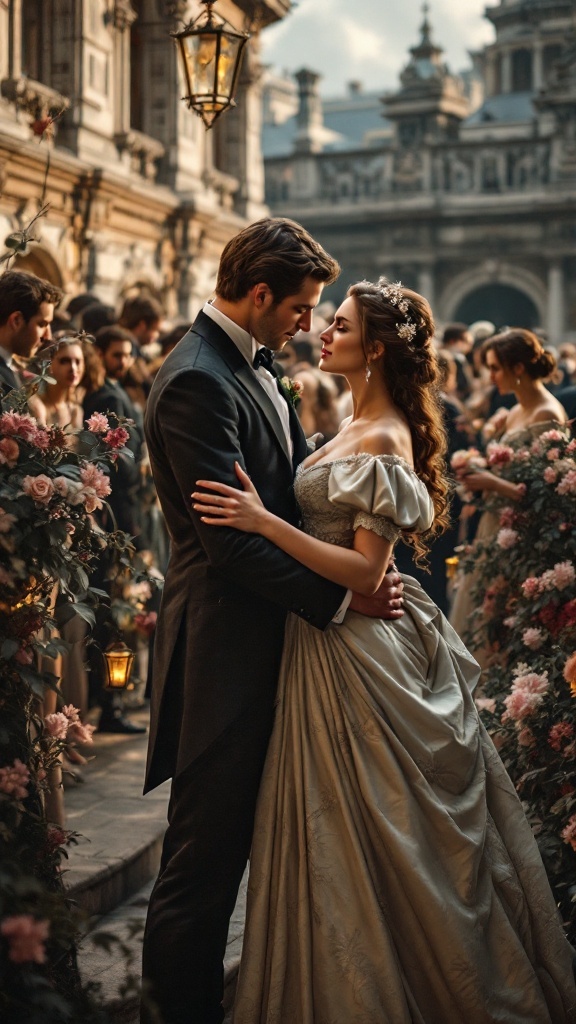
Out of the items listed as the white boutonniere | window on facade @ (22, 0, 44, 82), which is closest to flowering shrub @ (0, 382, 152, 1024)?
the white boutonniere

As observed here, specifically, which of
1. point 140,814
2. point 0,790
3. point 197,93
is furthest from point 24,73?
point 0,790

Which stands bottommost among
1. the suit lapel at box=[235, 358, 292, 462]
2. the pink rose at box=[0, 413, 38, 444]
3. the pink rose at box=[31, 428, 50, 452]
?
the pink rose at box=[31, 428, 50, 452]

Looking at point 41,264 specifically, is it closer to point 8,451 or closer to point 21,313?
point 21,313

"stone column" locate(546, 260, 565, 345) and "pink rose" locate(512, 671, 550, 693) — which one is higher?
"stone column" locate(546, 260, 565, 345)

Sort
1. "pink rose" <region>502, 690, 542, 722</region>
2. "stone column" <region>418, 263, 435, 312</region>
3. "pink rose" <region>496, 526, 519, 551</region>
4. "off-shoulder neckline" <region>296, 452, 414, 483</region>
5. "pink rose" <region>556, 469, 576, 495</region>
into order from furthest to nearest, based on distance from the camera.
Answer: "stone column" <region>418, 263, 435, 312</region> < "pink rose" <region>496, 526, 519, 551</region> < "pink rose" <region>556, 469, 576, 495</region> < "pink rose" <region>502, 690, 542, 722</region> < "off-shoulder neckline" <region>296, 452, 414, 483</region>

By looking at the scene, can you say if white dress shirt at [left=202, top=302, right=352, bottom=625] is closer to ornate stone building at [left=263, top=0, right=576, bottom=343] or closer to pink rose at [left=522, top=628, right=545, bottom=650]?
pink rose at [left=522, top=628, right=545, bottom=650]

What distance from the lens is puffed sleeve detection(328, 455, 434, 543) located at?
3080 millimetres

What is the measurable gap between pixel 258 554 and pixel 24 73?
389 inches

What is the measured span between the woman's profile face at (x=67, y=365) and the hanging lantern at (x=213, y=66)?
7.56ft

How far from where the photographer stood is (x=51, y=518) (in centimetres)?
297

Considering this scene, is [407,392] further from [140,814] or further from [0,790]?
[140,814]

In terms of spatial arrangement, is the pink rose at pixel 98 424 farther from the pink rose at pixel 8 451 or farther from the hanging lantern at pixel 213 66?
the hanging lantern at pixel 213 66

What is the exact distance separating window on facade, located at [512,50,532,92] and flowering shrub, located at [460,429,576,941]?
4409cm

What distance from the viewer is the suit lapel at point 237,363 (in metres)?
3.09
